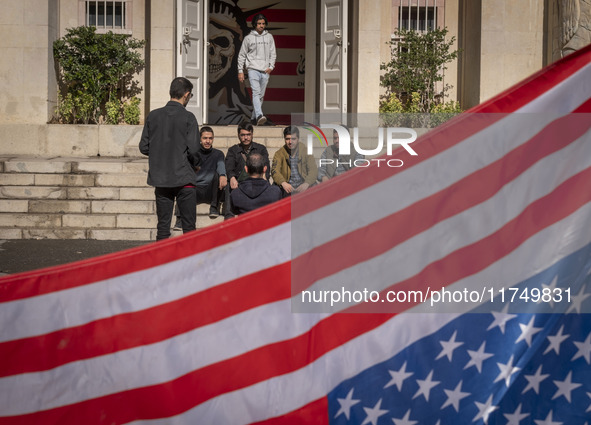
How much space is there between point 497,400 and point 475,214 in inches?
23.6

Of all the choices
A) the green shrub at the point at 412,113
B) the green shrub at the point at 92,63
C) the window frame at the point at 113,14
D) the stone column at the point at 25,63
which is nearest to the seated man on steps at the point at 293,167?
the green shrub at the point at 412,113

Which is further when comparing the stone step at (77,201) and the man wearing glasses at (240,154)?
the man wearing glasses at (240,154)

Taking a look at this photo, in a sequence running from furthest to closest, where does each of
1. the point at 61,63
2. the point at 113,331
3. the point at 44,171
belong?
the point at 61,63
the point at 44,171
the point at 113,331

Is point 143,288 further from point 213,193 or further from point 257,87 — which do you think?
point 257,87

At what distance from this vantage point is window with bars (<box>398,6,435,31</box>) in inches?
637

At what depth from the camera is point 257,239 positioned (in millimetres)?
2693

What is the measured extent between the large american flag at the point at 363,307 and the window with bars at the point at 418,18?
13819 millimetres

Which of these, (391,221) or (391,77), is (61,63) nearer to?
(391,77)

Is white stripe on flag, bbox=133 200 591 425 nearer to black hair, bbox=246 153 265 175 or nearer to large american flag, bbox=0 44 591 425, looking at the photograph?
large american flag, bbox=0 44 591 425

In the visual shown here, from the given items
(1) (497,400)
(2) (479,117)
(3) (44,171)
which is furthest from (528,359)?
(3) (44,171)

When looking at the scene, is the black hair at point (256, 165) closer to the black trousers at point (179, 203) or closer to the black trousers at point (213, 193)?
the black trousers at point (179, 203)

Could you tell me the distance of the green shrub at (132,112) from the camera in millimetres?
14750

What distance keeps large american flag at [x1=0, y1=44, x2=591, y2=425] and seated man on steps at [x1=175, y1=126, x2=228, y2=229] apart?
27.5 ft

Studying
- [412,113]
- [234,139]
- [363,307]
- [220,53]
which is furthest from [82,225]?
[220,53]
